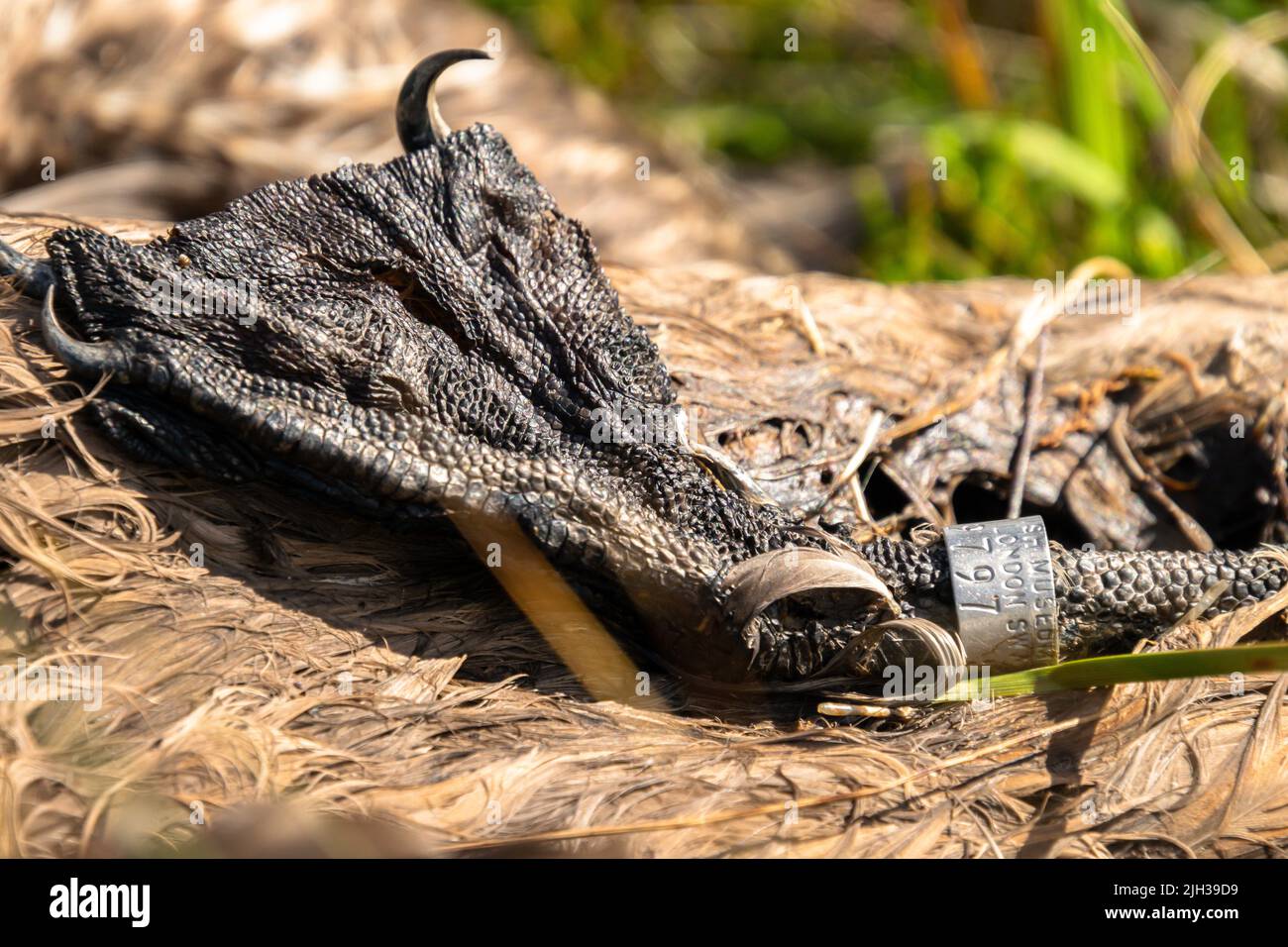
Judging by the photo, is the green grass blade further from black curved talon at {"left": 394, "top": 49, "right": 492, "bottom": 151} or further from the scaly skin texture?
black curved talon at {"left": 394, "top": 49, "right": 492, "bottom": 151}

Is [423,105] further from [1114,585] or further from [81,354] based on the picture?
[1114,585]

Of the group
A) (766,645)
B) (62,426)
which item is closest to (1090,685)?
(766,645)

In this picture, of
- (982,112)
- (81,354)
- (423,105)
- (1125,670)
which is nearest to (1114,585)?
(1125,670)

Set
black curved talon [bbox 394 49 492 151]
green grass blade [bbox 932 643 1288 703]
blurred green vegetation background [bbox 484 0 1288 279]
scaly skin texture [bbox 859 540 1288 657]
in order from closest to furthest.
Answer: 1. green grass blade [bbox 932 643 1288 703]
2. scaly skin texture [bbox 859 540 1288 657]
3. black curved talon [bbox 394 49 492 151]
4. blurred green vegetation background [bbox 484 0 1288 279]

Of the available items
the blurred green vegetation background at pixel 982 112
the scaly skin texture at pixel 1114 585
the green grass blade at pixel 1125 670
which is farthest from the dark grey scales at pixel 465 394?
the blurred green vegetation background at pixel 982 112

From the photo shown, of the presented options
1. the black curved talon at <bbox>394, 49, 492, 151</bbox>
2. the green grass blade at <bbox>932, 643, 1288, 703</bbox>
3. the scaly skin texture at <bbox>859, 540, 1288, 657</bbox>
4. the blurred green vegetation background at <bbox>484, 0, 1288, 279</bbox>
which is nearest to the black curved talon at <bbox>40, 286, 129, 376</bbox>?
the black curved talon at <bbox>394, 49, 492, 151</bbox>
